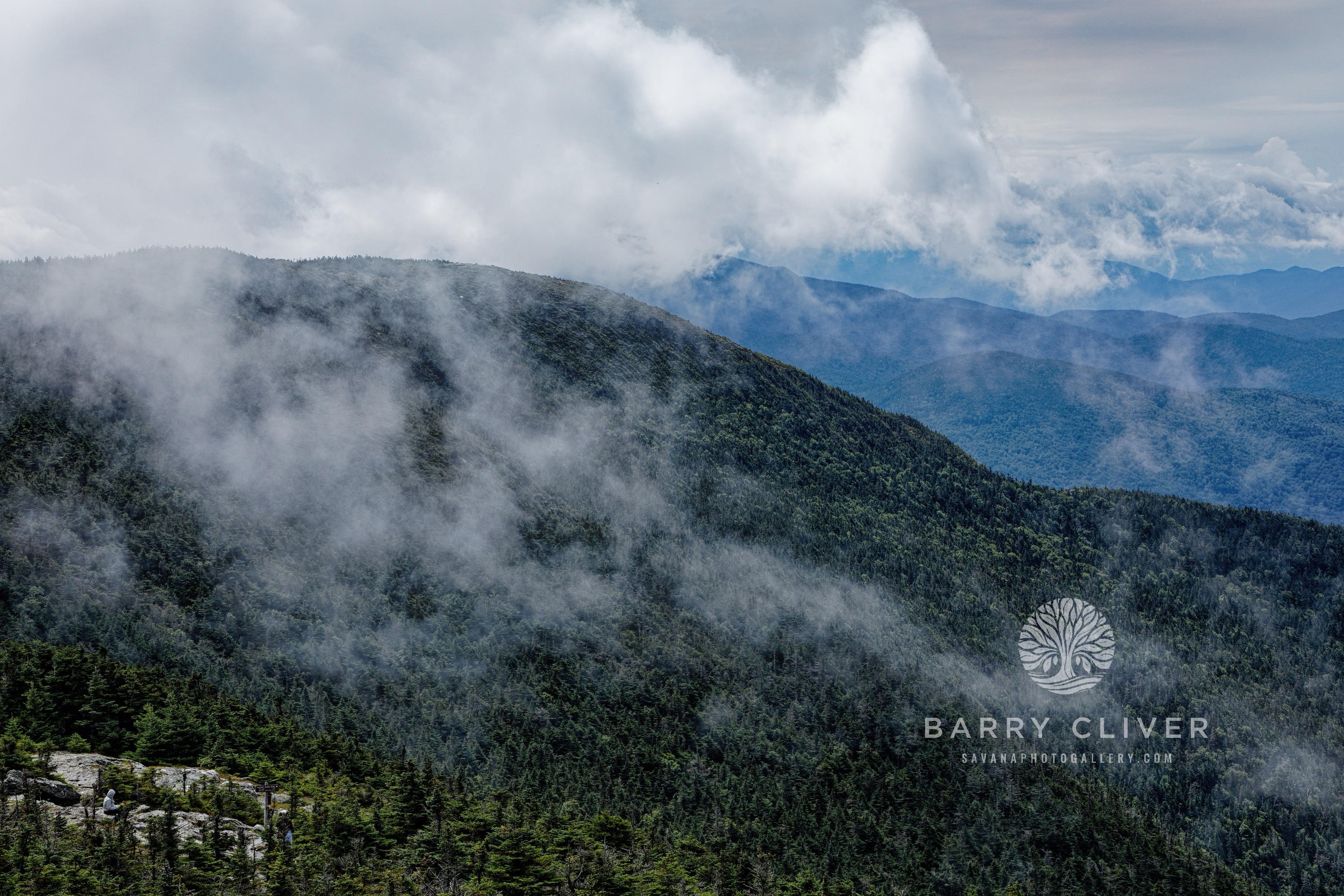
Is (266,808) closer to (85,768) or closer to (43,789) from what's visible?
(43,789)

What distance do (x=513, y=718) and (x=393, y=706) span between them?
2683cm

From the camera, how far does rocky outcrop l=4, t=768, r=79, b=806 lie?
211 ft

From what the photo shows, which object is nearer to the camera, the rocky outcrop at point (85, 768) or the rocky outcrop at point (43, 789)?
the rocky outcrop at point (43, 789)

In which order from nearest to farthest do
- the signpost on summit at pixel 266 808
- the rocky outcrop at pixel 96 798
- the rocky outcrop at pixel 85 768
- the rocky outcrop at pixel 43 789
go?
the rocky outcrop at pixel 96 798
the rocky outcrop at pixel 43 789
the signpost on summit at pixel 266 808
the rocky outcrop at pixel 85 768

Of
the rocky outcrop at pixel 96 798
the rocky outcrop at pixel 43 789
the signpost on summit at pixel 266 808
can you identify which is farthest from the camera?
the signpost on summit at pixel 266 808

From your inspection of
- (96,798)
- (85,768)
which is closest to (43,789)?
(96,798)

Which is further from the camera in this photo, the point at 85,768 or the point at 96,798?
the point at 85,768

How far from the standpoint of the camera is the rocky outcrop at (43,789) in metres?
64.2

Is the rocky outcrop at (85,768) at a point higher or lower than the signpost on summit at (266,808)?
Answer: higher

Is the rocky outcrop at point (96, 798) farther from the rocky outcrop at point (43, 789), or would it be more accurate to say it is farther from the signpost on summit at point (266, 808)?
the signpost on summit at point (266, 808)

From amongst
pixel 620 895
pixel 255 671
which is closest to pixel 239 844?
pixel 620 895

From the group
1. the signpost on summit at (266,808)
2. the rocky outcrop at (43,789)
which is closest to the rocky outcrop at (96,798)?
the rocky outcrop at (43,789)

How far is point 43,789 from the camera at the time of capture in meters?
64.9

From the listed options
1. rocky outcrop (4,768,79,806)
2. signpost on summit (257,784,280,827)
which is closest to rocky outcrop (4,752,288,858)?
rocky outcrop (4,768,79,806)
